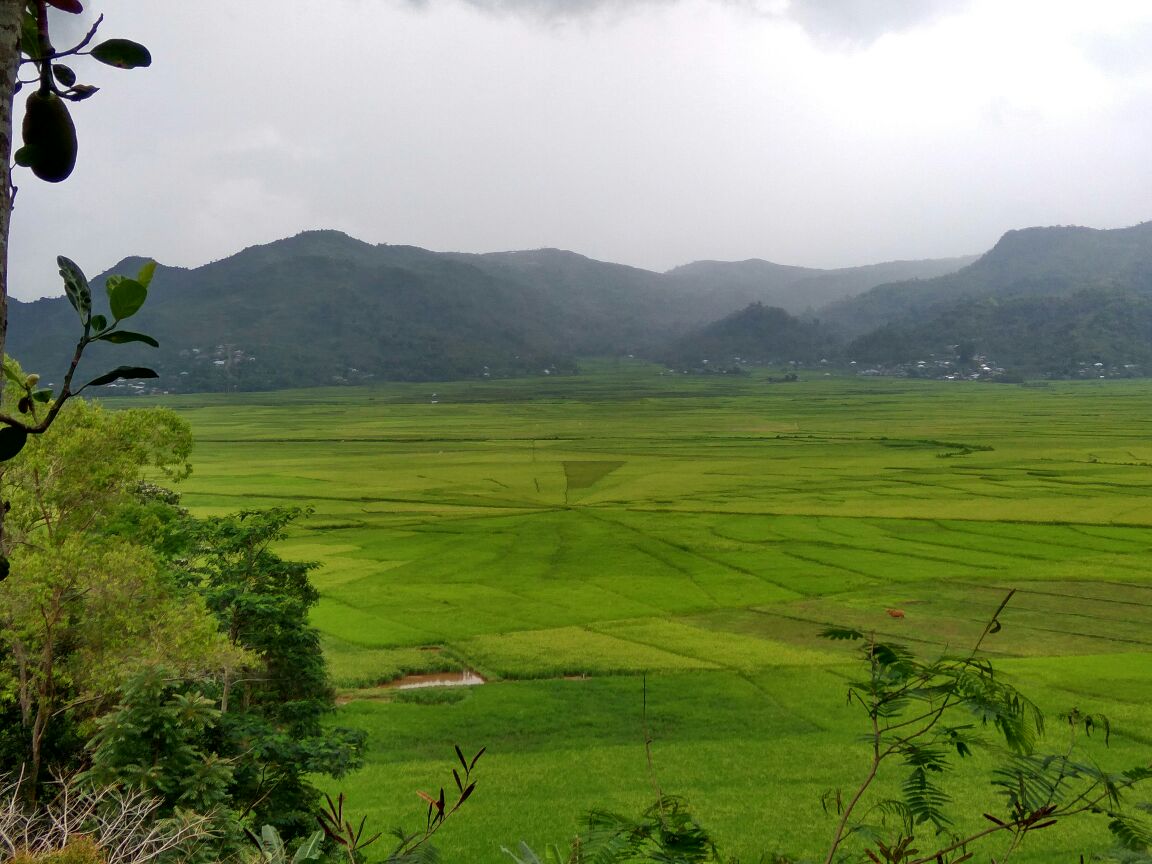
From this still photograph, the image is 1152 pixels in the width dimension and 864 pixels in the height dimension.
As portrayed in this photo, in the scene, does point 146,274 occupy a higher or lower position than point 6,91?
lower

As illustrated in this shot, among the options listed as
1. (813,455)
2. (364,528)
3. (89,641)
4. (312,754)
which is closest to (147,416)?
(89,641)

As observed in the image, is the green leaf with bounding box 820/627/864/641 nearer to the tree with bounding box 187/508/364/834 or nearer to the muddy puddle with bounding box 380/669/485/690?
the tree with bounding box 187/508/364/834

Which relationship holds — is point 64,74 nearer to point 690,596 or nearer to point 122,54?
point 122,54

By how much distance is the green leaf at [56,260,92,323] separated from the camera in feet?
4.25

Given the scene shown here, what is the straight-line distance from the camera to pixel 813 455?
5969 centimetres

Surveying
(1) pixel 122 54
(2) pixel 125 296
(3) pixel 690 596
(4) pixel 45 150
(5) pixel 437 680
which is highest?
(1) pixel 122 54

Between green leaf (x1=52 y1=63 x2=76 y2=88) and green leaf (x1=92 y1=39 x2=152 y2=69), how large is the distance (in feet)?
0.48

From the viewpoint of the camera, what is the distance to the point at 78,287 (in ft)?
4.29

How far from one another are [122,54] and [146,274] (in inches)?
17.2

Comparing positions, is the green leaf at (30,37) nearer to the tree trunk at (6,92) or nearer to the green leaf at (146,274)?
the tree trunk at (6,92)

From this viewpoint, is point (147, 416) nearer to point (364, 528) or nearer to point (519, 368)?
point (364, 528)

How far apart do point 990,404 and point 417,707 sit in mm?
101365

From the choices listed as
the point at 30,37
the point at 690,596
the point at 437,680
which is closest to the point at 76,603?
the point at 437,680

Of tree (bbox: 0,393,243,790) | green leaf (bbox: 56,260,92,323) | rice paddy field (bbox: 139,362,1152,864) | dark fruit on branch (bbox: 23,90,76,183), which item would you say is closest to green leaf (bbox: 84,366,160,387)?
green leaf (bbox: 56,260,92,323)
